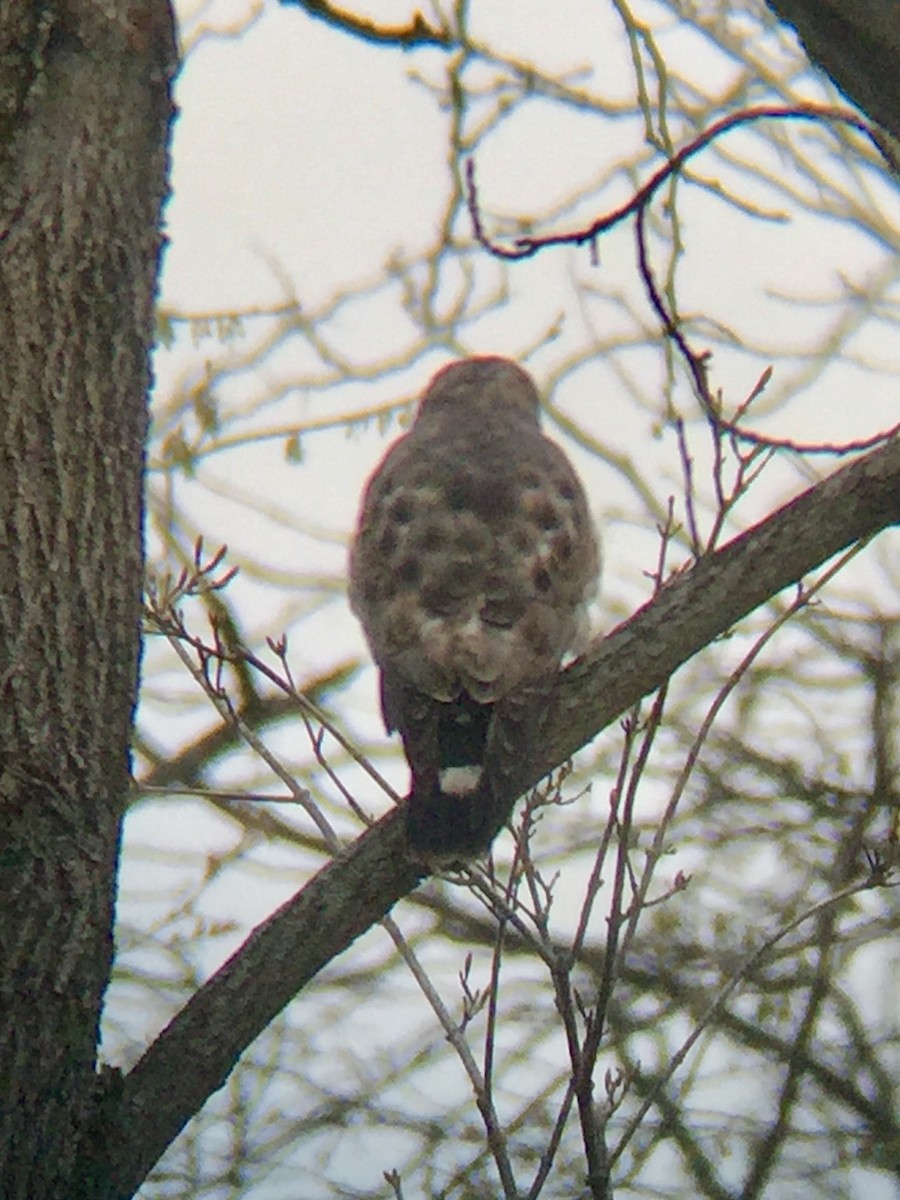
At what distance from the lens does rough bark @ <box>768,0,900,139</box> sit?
2307mm

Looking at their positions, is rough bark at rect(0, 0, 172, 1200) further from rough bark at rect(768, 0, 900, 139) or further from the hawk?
rough bark at rect(768, 0, 900, 139)

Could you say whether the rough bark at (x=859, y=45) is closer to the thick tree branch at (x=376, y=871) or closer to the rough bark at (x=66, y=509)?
the thick tree branch at (x=376, y=871)

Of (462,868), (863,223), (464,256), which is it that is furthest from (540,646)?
(863,223)

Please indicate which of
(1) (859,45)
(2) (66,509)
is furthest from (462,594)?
(1) (859,45)

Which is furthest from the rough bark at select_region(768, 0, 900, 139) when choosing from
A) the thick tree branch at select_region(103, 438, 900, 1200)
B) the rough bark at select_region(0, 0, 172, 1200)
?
the rough bark at select_region(0, 0, 172, 1200)

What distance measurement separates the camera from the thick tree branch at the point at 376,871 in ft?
9.76

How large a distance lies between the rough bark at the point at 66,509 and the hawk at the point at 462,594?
57cm

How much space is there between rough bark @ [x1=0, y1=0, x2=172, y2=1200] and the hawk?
0.57 metres

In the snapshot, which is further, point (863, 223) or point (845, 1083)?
point (863, 223)

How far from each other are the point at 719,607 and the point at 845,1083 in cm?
271

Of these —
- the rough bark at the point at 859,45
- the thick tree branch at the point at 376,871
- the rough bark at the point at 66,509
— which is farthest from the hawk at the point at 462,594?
the rough bark at the point at 859,45

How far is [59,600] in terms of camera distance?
3061 millimetres

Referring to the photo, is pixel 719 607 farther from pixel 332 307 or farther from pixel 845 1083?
pixel 332 307

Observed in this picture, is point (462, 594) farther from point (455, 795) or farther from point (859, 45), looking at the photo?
point (859, 45)
